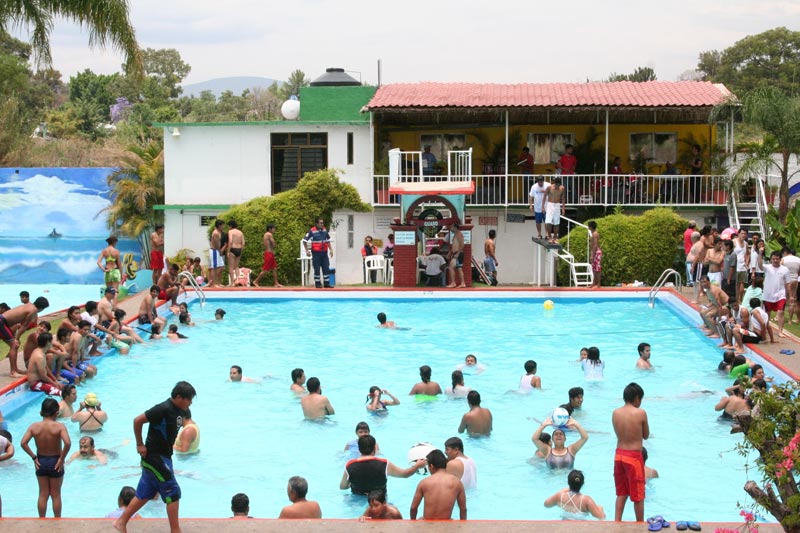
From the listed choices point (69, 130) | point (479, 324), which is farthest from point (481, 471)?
point (69, 130)

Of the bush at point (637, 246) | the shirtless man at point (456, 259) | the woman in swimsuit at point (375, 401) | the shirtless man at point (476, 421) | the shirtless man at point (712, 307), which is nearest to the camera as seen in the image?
the shirtless man at point (476, 421)

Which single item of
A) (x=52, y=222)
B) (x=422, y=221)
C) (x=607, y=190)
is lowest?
(x=422, y=221)

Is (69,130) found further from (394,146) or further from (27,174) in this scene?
(394,146)

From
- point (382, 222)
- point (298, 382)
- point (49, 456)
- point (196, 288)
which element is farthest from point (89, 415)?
point (382, 222)

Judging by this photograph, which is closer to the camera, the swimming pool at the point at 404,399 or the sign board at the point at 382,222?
the swimming pool at the point at 404,399

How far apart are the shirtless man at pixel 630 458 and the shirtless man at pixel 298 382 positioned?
22.7 feet

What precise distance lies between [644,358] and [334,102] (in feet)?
53.9

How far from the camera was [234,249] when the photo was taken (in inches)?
976

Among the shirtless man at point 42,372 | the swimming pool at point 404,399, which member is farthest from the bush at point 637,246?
the shirtless man at point 42,372

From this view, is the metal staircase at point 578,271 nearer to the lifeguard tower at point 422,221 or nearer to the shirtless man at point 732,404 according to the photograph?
the lifeguard tower at point 422,221

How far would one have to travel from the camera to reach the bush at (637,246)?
25609 mm

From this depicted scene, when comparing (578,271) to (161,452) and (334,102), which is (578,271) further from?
(161,452)

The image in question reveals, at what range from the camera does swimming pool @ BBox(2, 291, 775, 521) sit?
1172 centimetres

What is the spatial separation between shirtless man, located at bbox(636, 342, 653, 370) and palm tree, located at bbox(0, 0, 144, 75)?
1096 cm
